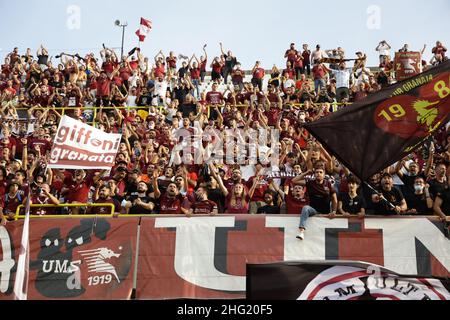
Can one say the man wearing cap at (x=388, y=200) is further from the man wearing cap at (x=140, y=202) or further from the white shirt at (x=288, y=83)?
the white shirt at (x=288, y=83)

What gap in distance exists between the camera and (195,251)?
988 centimetres

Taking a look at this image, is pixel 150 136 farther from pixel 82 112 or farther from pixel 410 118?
pixel 410 118

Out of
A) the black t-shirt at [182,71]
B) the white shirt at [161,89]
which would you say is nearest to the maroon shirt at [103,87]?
the white shirt at [161,89]

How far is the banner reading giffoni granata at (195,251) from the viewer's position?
9594 mm

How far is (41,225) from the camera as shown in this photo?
405 inches

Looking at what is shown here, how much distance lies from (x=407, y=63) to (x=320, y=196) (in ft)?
39.0

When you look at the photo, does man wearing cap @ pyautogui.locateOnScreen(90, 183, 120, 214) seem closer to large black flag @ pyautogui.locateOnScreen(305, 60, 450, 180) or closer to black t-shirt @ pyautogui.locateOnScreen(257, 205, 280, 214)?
black t-shirt @ pyautogui.locateOnScreen(257, 205, 280, 214)

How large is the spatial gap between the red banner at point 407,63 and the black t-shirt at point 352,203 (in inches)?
439

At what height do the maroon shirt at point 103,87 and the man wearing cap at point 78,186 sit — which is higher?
the maroon shirt at point 103,87

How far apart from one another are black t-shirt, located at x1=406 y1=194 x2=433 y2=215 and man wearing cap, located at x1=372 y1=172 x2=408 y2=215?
166 millimetres

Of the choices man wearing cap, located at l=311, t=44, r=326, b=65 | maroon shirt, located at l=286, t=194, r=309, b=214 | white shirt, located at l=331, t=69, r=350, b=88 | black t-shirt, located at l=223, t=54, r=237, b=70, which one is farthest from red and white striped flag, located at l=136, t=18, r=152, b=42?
maroon shirt, located at l=286, t=194, r=309, b=214

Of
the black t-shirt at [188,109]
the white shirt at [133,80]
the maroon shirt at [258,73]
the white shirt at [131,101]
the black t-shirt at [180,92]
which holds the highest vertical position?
the maroon shirt at [258,73]

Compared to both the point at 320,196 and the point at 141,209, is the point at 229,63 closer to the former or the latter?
the point at 141,209
